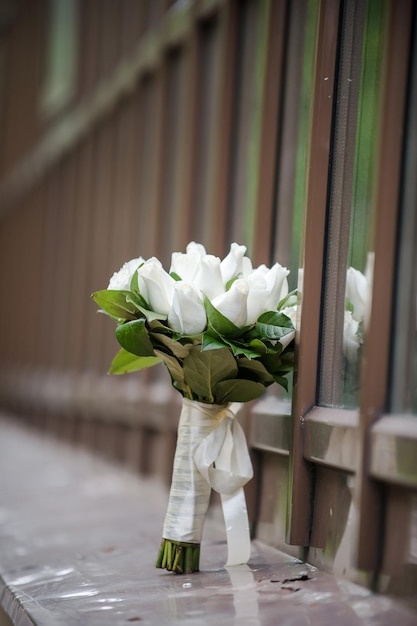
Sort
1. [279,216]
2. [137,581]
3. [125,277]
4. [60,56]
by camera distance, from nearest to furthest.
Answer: [125,277] → [137,581] → [279,216] → [60,56]

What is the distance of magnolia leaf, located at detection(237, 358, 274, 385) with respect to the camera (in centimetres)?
148

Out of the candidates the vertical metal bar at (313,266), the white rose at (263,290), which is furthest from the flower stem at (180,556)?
the white rose at (263,290)

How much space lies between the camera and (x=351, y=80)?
164cm

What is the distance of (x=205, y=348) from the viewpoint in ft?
4.48

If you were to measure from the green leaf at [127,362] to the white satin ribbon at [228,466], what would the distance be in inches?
7.3

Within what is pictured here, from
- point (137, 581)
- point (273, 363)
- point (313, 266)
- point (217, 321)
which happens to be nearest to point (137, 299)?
point (217, 321)

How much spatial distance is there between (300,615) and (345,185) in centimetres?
77

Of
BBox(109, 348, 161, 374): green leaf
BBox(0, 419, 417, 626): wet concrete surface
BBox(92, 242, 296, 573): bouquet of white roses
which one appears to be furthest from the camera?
BBox(109, 348, 161, 374): green leaf

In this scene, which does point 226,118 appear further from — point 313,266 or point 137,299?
point 137,299

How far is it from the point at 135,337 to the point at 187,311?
111 mm

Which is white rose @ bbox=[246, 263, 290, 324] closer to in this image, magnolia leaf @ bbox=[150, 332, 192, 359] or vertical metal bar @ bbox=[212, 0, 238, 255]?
magnolia leaf @ bbox=[150, 332, 192, 359]

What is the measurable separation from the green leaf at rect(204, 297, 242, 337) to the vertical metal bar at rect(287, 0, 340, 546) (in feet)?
0.81

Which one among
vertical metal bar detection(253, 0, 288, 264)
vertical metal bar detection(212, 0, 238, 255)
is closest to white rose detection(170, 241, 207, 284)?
vertical metal bar detection(253, 0, 288, 264)

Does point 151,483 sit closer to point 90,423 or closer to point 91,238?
point 90,423
